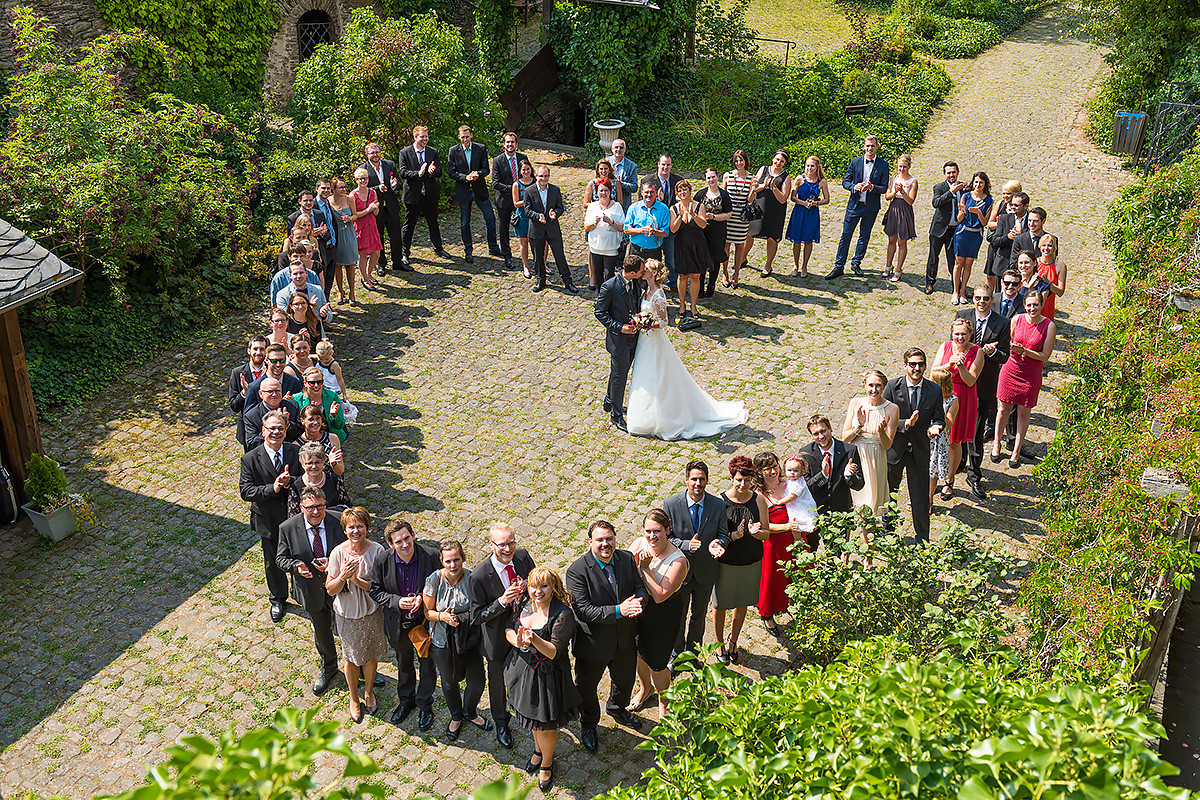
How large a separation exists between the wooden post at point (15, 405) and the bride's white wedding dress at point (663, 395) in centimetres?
560

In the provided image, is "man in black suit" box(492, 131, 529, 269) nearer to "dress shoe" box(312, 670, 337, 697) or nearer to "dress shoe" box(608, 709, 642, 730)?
"dress shoe" box(312, 670, 337, 697)

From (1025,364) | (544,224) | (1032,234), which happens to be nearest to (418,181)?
(544,224)

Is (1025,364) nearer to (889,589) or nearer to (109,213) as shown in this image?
(889,589)

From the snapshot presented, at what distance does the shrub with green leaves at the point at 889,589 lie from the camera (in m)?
6.27

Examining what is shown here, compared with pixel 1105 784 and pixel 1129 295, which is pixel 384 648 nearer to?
pixel 1105 784

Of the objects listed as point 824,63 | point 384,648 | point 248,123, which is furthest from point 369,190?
point 824,63

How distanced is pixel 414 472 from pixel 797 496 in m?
4.15

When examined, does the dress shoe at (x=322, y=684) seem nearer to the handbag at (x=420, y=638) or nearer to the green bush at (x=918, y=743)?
the handbag at (x=420, y=638)

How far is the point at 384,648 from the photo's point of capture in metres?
7.33

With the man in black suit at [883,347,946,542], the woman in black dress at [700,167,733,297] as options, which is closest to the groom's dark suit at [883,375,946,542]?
the man in black suit at [883,347,946,542]

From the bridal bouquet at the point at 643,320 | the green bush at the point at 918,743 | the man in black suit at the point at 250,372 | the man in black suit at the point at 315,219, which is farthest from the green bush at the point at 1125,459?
the man in black suit at the point at 315,219

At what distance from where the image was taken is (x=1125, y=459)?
24.1 ft

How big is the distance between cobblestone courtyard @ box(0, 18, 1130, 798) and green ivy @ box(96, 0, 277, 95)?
16.2 ft

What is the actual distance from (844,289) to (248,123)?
9.39 metres
